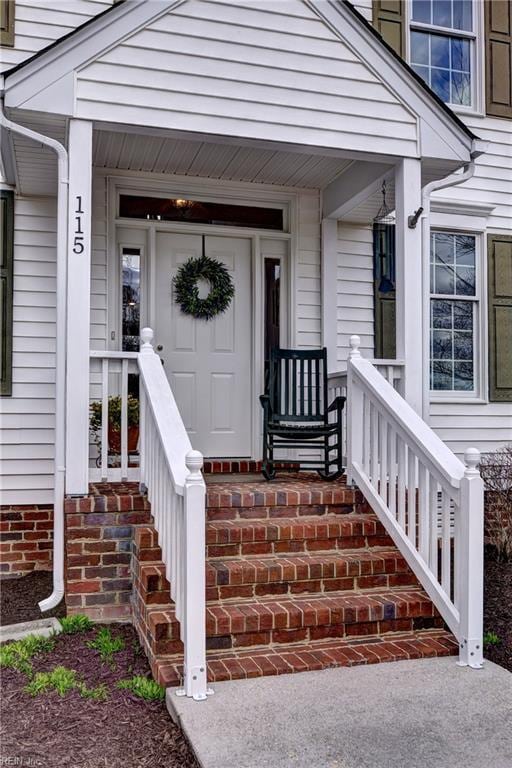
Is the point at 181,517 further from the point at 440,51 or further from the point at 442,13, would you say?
the point at 442,13

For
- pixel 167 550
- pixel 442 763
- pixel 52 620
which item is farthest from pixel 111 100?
pixel 442 763

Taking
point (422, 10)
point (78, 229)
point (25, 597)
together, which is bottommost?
point (25, 597)

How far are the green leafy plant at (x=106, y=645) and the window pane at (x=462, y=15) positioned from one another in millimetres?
6178

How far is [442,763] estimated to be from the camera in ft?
7.48

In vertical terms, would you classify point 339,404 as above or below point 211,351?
below

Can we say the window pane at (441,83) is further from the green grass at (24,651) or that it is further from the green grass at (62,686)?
the green grass at (62,686)

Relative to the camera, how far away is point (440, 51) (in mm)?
6426

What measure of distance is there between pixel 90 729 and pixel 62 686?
1.23 ft

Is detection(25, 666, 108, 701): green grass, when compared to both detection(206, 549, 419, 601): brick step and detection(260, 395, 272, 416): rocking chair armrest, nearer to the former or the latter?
detection(206, 549, 419, 601): brick step

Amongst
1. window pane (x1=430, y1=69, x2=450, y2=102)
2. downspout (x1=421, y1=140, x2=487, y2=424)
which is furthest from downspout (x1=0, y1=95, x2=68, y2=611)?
window pane (x1=430, y1=69, x2=450, y2=102)

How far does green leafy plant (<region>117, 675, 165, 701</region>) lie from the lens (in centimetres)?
280

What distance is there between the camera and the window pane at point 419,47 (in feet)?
20.7

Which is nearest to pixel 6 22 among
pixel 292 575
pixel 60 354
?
pixel 60 354

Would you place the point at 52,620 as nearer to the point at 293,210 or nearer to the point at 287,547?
the point at 287,547
